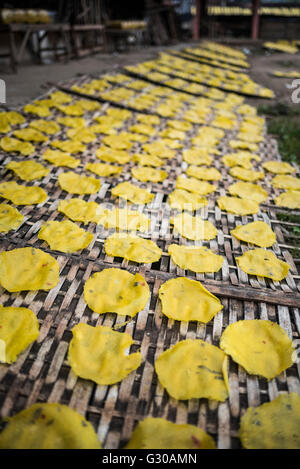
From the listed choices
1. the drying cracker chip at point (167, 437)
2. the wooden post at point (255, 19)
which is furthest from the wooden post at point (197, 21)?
the drying cracker chip at point (167, 437)

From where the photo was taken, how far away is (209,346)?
54.4 inches

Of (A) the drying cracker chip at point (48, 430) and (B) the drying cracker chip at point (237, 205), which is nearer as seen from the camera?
(A) the drying cracker chip at point (48, 430)

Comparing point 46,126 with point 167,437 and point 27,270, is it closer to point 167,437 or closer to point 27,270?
point 27,270

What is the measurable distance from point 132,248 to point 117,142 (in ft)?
5.53

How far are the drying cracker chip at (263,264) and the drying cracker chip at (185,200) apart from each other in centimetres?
60

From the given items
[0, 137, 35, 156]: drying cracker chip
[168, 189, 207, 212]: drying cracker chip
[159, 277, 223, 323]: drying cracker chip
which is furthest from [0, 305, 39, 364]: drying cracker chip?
[0, 137, 35, 156]: drying cracker chip

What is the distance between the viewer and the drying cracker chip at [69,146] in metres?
2.96

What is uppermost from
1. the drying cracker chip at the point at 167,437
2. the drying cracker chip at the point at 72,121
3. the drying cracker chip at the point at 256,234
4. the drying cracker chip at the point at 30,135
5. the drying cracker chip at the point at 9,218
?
the drying cracker chip at the point at 72,121

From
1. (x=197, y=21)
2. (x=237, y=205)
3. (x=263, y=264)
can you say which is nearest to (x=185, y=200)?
(x=237, y=205)

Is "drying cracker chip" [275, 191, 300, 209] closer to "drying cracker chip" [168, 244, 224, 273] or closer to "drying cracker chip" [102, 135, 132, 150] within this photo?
"drying cracker chip" [168, 244, 224, 273]

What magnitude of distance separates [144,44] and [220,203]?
9502 mm

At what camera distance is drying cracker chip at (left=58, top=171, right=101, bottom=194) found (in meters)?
2.40

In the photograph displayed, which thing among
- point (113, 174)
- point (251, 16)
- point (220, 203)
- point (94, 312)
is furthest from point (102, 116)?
point (251, 16)

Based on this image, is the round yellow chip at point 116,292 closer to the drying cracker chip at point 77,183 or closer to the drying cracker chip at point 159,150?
the drying cracker chip at point 77,183
